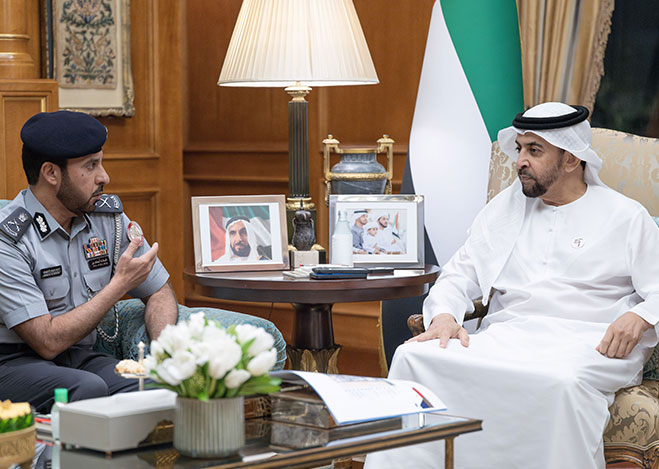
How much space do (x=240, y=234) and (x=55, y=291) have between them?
2.73 ft

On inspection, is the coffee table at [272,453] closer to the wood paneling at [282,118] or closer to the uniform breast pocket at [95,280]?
the uniform breast pocket at [95,280]

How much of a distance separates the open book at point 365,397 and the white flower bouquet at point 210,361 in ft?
0.99

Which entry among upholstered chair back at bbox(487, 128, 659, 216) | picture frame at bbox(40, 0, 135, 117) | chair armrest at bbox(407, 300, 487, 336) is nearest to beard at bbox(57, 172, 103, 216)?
chair armrest at bbox(407, 300, 487, 336)

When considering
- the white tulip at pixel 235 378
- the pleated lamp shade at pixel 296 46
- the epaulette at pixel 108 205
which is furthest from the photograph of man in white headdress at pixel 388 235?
the white tulip at pixel 235 378

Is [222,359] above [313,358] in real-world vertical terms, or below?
above

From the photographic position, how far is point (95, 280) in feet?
9.70

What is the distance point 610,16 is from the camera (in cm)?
413

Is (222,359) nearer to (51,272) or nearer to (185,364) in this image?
(185,364)

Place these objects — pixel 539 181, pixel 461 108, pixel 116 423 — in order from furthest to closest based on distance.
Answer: pixel 461 108, pixel 539 181, pixel 116 423

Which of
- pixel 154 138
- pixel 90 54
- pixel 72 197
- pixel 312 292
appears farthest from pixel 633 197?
pixel 90 54

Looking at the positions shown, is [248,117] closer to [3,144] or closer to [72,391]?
[3,144]

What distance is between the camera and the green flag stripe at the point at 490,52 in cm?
404

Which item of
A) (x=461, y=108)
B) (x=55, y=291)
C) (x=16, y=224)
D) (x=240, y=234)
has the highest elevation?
(x=461, y=108)

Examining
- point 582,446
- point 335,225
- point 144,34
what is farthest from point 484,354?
point 144,34
